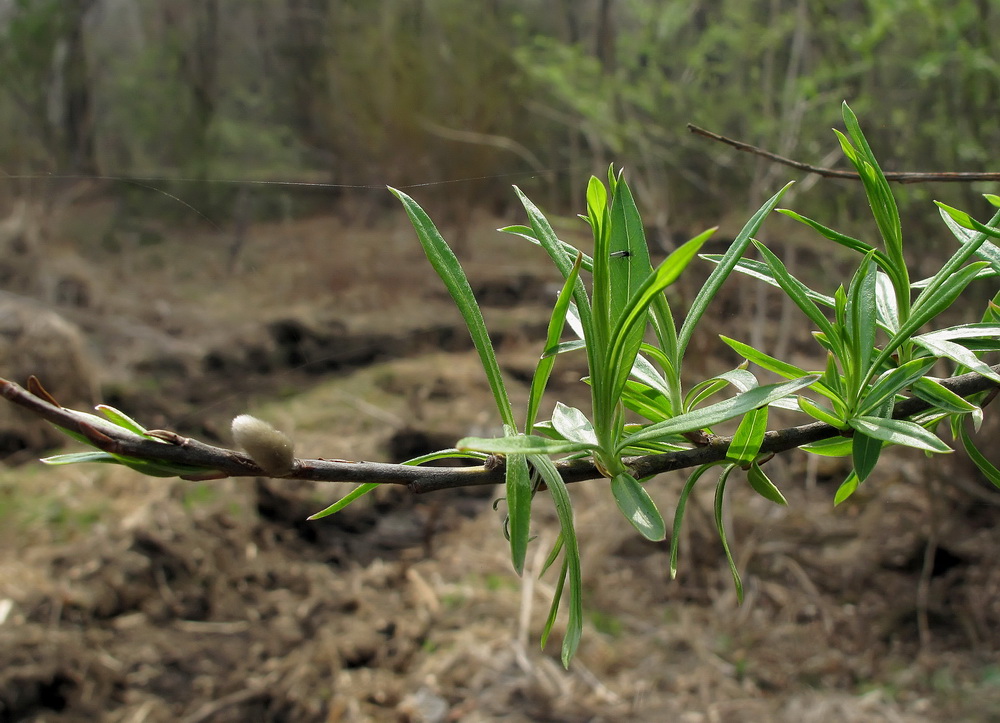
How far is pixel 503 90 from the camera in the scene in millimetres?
2223

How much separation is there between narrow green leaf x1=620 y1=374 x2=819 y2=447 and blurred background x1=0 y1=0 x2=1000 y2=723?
0.31 metres

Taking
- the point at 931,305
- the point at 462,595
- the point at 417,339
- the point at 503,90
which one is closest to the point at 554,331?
the point at 931,305

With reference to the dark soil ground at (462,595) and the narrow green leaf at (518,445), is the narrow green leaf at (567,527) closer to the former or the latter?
the narrow green leaf at (518,445)

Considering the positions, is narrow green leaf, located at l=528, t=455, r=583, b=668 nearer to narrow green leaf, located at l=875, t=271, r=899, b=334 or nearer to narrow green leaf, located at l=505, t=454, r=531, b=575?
narrow green leaf, located at l=505, t=454, r=531, b=575

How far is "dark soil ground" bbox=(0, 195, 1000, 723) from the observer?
1.20 meters

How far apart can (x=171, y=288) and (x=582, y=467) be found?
2.61 m

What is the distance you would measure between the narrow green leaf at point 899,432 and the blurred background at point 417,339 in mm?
360

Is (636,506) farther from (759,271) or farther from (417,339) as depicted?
(417,339)

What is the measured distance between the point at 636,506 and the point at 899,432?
0.24 feet

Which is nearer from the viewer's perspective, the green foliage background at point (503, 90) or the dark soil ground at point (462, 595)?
the dark soil ground at point (462, 595)

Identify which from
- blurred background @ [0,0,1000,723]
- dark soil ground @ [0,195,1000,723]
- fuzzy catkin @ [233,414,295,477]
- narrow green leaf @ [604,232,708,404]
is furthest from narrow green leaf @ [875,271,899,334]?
dark soil ground @ [0,195,1000,723]

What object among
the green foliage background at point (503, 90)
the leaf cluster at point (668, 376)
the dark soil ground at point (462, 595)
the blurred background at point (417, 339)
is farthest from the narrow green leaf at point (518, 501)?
the green foliage background at point (503, 90)

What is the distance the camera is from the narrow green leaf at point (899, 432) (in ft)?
0.60

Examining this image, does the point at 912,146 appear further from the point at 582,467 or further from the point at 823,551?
the point at 582,467
